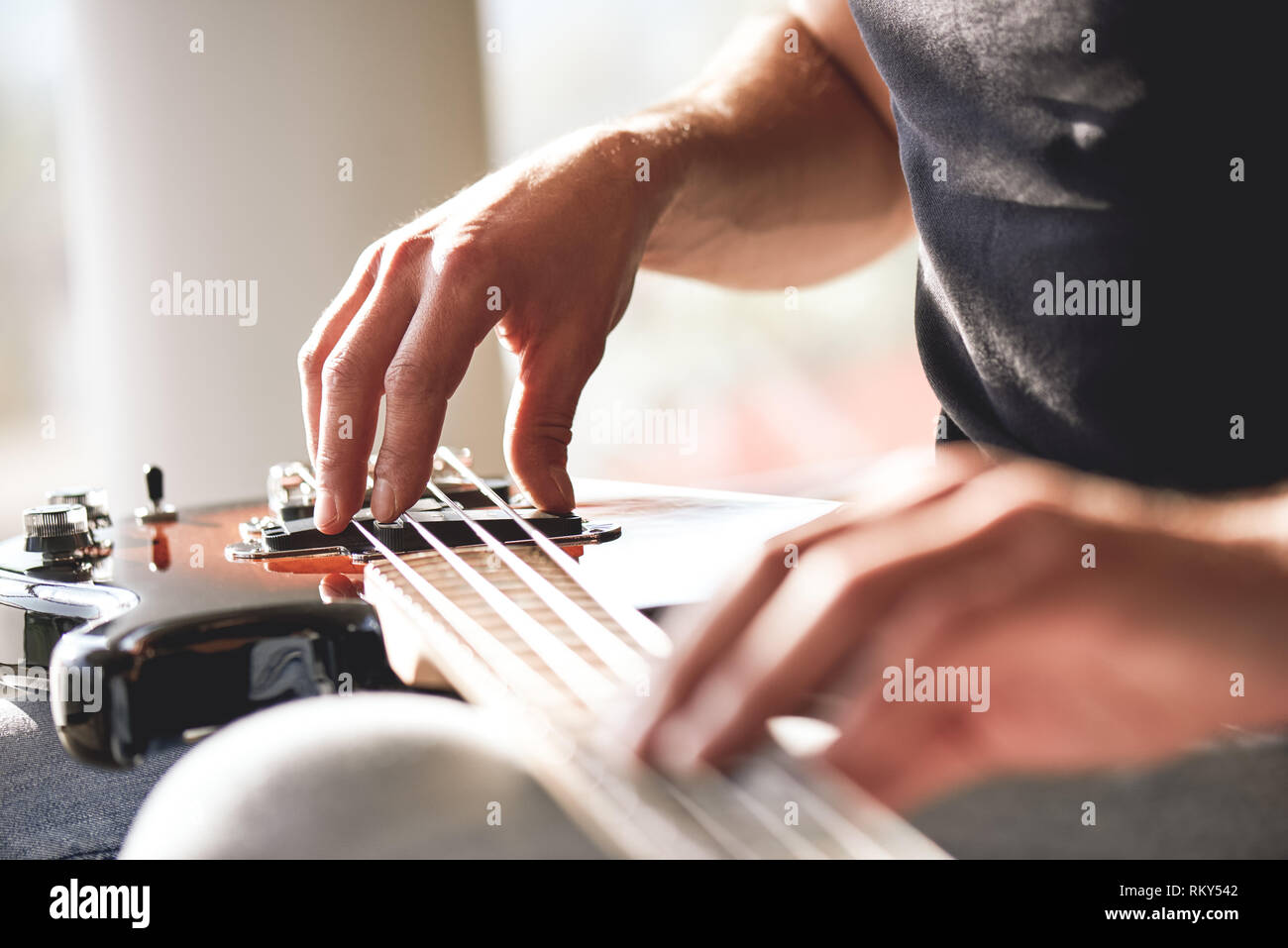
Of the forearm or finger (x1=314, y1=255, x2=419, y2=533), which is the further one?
the forearm

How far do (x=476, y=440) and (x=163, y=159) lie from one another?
1.18 m

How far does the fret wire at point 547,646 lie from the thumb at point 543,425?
0.65 ft

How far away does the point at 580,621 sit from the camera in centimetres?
56

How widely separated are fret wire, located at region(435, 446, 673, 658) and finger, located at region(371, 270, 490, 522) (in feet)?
0.33

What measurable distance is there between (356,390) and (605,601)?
0.34 m

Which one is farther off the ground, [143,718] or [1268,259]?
[1268,259]

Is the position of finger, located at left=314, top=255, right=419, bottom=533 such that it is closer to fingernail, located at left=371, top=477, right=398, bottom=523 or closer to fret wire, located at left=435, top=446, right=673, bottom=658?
fingernail, located at left=371, top=477, right=398, bottom=523

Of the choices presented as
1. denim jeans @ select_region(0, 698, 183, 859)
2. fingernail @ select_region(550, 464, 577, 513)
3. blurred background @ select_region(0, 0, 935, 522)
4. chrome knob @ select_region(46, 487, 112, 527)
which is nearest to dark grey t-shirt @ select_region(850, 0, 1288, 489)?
fingernail @ select_region(550, 464, 577, 513)

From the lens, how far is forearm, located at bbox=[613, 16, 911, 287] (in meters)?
1.08

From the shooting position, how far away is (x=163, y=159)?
2.67 m

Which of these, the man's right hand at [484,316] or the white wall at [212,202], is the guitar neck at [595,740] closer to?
the man's right hand at [484,316]
